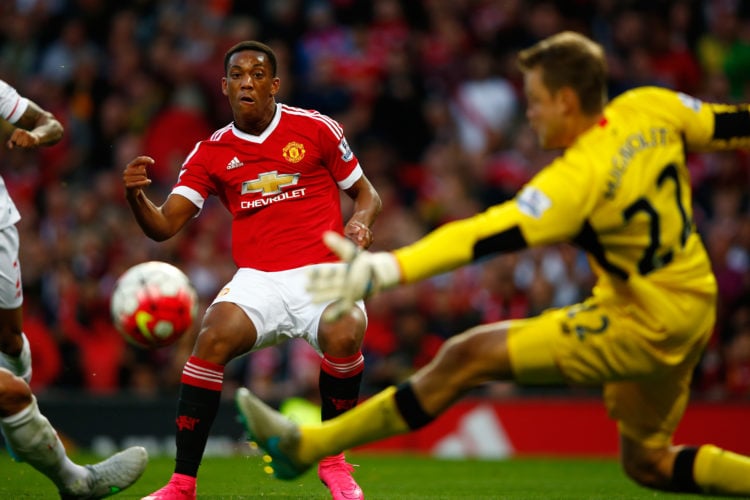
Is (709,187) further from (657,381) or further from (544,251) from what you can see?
(657,381)

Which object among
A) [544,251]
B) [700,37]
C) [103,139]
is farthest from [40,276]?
[700,37]

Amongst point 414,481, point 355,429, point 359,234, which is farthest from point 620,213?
point 414,481

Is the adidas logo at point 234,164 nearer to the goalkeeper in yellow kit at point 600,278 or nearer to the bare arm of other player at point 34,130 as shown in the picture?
the bare arm of other player at point 34,130

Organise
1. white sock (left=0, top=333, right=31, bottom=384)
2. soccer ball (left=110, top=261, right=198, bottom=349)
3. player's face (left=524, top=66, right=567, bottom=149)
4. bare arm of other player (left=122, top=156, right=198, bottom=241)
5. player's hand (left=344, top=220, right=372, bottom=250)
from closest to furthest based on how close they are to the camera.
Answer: player's face (left=524, top=66, right=567, bottom=149) → bare arm of other player (left=122, top=156, right=198, bottom=241) → player's hand (left=344, top=220, right=372, bottom=250) → white sock (left=0, top=333, right=31, bottom=384) → soccer ball (left=110, top=261, right=198, bottom=349)

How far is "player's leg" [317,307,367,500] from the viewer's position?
6.23 m

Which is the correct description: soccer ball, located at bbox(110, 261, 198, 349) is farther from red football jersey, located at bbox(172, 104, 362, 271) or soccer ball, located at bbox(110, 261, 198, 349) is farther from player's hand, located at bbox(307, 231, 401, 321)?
player's hand, located at bbox(307, 231, 401, 321)

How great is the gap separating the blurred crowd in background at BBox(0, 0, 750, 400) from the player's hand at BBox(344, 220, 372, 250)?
17.3 feet

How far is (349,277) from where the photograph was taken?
4.32 meters

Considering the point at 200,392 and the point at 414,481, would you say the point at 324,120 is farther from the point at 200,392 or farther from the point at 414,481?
the point at 414,481

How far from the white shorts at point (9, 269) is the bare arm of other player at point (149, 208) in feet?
2.09

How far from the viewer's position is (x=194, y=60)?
14469 mm

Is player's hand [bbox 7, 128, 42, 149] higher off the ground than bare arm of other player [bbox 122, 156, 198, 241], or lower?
higher

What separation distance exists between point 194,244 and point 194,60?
2.74m

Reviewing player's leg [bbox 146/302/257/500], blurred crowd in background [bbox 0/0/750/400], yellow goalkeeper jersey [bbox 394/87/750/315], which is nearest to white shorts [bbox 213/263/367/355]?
player's leg [bbox 146/302/257/500]
